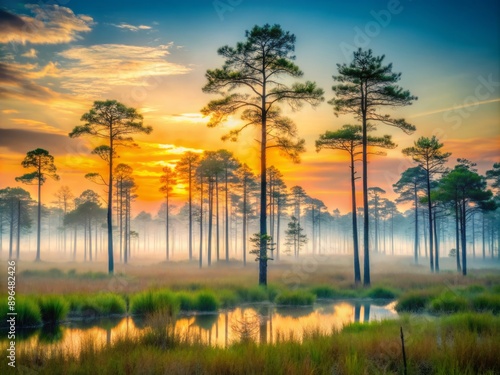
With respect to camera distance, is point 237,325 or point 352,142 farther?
point 352,142

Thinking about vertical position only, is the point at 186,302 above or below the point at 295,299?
above

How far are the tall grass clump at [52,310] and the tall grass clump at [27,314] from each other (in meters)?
0.38

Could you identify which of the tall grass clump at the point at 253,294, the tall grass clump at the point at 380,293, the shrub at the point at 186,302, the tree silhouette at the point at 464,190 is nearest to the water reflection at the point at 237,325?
the shrub at the point at 186,302

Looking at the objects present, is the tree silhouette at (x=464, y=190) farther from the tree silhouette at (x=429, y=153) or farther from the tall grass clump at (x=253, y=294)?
the tall grass clump at (x=253, y=294)

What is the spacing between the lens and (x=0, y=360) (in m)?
6.90

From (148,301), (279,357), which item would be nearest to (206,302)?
(148,301)

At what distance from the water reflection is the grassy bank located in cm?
72

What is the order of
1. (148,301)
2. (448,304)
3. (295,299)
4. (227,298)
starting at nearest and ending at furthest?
1. (148,301)
2. (448,304)
3. (227,298)
4. (295,299)

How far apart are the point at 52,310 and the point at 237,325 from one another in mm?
6591

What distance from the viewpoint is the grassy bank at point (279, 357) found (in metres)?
6.27

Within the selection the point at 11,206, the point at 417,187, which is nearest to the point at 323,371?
the point at 417,187

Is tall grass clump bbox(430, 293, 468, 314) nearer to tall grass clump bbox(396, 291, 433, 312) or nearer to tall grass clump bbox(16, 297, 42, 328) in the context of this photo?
tall grass clump bbox(396, 291, 433, 312)

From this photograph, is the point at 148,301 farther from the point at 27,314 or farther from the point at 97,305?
the point at 27,314

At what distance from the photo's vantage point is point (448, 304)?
15141 millimetres
